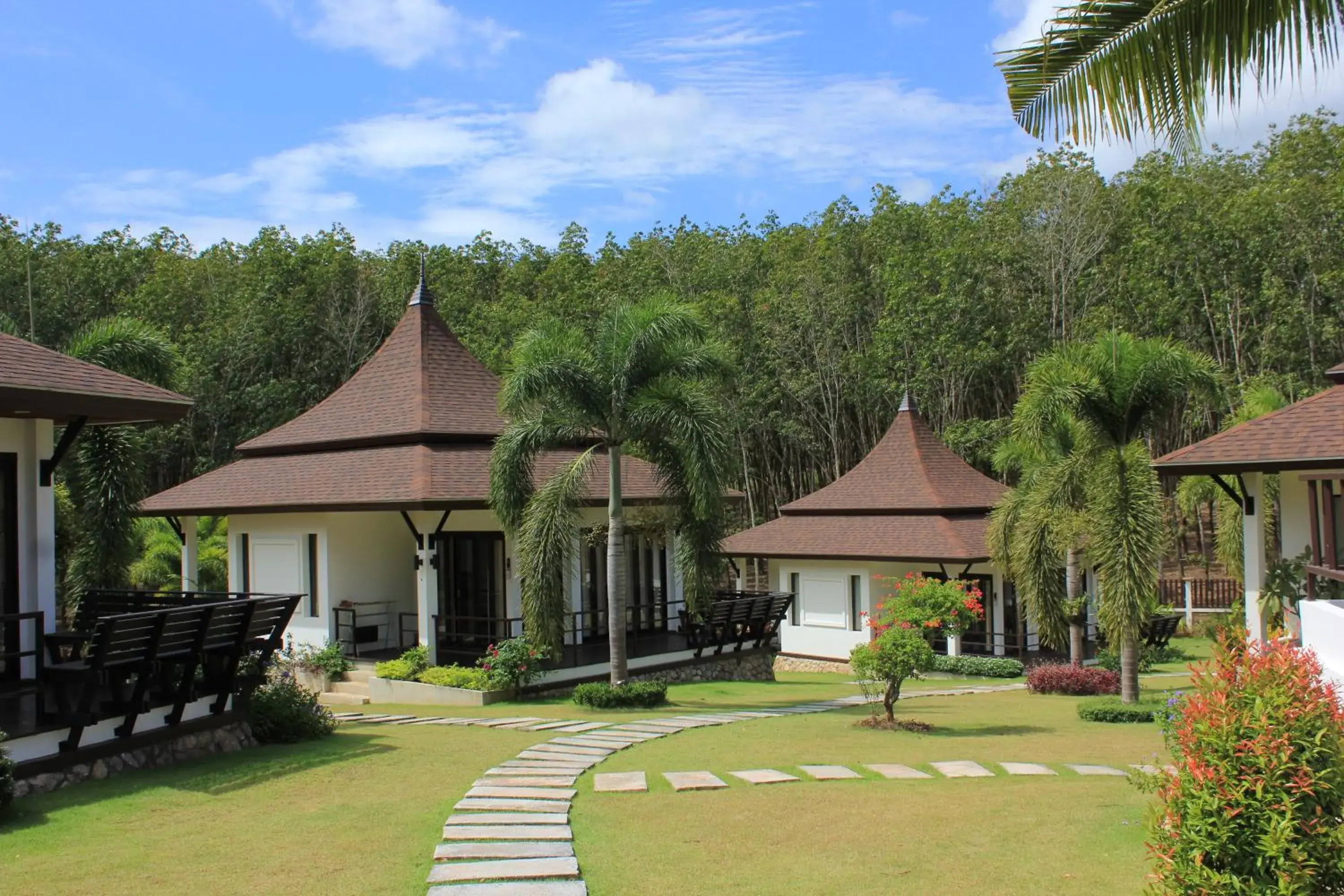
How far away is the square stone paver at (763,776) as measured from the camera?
9812 mm

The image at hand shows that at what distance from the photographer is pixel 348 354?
41688 mm

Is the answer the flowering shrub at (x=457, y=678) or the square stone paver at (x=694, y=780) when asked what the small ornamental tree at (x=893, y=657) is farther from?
the flowering shrub at (x=457, y=678)

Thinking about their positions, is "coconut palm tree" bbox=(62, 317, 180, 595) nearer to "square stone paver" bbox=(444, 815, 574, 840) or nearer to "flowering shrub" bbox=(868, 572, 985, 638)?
"square stone paver" bbox=(444, 815, 574, 840)

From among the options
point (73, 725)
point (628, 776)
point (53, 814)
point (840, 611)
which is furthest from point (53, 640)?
point (840, 611)

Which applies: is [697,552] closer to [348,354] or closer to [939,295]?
[939,295]

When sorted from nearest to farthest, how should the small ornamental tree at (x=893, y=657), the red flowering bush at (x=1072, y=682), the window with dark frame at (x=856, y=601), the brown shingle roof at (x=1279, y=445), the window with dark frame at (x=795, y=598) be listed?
the brown shingle roof at (x=1279, y=445), the small ornamental tree at (x=893, y=657), the red flowering bush at (x=1072, y=682), the window with dark frame at (x=856, y=601), the window with dark frame at (x=795, y=598)

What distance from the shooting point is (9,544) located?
1056cm

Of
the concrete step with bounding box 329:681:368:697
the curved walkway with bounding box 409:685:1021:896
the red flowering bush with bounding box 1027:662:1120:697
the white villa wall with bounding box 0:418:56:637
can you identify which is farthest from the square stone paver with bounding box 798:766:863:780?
the red flowering bush with bounding box 1027:662:1120:697

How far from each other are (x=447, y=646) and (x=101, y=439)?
6392 mm

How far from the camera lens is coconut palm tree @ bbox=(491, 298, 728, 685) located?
15914 millimetres

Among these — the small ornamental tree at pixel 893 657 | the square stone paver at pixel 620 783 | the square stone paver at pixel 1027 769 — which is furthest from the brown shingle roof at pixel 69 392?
the square stone paver at pixel 1027 769

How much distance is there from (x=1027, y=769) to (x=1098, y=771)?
72 centimetres

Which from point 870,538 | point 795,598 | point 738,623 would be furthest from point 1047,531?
point 795,598

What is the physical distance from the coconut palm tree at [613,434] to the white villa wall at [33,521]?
21.3 feet
